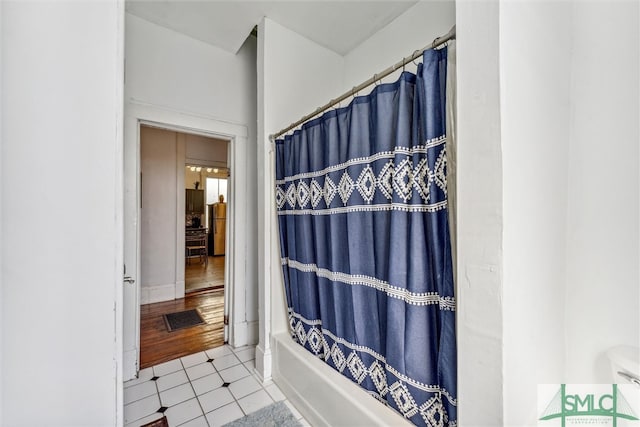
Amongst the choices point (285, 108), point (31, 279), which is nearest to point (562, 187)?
point (31, 279)

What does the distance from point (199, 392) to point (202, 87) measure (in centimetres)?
238

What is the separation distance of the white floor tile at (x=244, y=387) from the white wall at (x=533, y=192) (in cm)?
162

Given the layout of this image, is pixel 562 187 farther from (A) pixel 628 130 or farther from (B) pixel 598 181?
(A) pixel 628 130

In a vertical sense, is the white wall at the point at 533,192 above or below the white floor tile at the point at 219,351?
above

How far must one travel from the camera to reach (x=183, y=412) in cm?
159

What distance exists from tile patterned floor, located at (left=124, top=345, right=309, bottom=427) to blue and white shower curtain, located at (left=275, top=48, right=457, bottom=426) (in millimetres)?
482

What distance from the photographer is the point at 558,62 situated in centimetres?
86

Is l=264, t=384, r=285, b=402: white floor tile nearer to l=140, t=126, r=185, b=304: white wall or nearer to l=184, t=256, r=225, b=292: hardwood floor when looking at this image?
l=140, t=126, r=185, b=304: white wall

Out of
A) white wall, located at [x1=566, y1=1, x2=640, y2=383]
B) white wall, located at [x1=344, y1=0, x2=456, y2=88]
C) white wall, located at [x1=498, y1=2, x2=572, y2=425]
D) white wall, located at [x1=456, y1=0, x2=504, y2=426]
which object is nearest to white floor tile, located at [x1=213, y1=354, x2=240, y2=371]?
white wall, located at [x1=456, y1=0, x2=504, y2=426]

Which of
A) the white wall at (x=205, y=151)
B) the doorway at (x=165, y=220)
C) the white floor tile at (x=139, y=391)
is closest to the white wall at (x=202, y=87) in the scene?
the white floor tile at (x=139, y=391)

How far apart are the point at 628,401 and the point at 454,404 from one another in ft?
1.55

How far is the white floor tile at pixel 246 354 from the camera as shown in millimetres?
2199

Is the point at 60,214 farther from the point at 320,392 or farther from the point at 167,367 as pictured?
the point at 167,367

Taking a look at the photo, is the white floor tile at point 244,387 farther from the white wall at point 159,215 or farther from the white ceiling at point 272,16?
the white ceiling at point 272,16
